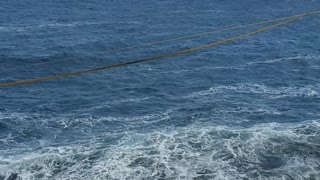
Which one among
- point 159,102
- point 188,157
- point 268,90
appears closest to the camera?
point 188,157

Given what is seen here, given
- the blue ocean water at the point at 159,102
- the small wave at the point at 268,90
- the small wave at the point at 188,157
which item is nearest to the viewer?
the small wave at the point at 188,157

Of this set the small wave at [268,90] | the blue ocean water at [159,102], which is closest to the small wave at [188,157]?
the blue ocean water at [159,102]

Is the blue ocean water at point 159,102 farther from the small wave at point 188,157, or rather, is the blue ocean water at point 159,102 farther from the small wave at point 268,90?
the small wave at point 268,90

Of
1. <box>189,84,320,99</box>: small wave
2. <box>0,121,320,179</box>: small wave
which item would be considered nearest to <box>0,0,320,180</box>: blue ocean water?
<box>0,121,320,179</box>: small wave

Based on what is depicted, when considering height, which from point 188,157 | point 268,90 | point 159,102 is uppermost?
point 268,90

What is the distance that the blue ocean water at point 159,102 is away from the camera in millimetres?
52688

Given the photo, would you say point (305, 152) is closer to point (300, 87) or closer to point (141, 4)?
point (300, 87)

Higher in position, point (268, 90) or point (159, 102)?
point (268, 90)

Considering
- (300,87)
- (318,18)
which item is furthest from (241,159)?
(318,18)

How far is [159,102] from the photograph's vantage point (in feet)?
221

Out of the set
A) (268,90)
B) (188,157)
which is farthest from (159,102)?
(268,90)

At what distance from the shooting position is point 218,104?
65562 mm

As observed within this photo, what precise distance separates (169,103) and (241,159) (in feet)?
55.4

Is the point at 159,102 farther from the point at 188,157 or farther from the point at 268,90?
the point at 268,90
